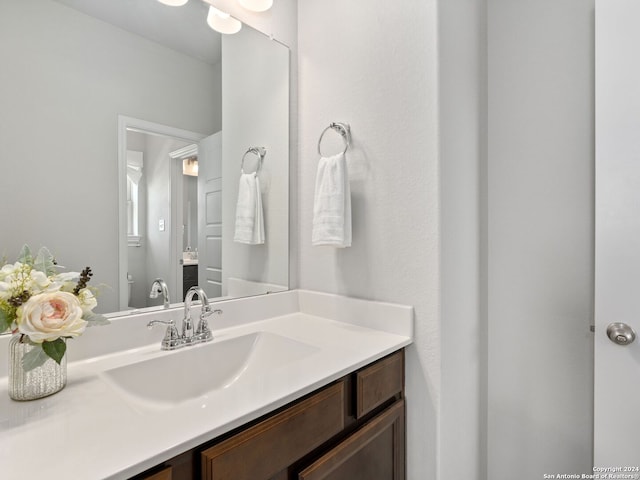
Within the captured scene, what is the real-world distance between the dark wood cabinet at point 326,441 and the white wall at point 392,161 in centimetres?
10

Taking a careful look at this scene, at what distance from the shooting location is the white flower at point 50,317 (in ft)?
2.04

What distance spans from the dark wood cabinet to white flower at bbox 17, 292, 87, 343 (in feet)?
1.04

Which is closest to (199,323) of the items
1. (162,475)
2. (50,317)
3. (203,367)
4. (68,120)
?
(203,367)

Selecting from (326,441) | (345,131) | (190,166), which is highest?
(345,131)

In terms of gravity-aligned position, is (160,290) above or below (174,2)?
below

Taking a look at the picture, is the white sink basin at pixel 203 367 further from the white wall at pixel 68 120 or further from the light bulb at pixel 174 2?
the light bulb at pixel 174 2

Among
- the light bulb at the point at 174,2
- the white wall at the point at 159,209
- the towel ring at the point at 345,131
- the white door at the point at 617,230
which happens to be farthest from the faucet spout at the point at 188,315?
the white door at the point at 617,230

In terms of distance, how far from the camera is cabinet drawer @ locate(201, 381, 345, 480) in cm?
60

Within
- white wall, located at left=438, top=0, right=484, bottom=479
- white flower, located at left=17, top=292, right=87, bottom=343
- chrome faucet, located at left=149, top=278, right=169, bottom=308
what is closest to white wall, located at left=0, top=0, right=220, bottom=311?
chrome faucet, located at left=149, top=278, right=169, bottom=308

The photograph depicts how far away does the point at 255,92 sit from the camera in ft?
4.67

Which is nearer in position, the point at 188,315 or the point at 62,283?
the point at 62,283

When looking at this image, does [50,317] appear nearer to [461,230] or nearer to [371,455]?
[371,455]

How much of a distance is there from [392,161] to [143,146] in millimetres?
806

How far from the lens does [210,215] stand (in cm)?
126
